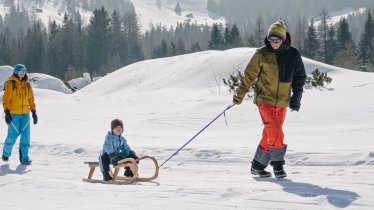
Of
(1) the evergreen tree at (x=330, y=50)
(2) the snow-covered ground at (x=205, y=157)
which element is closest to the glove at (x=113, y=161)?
(2) the snow-covered ground at (x=205, y=157)

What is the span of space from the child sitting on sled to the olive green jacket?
2.21 meters

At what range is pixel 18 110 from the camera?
8703 millimetres

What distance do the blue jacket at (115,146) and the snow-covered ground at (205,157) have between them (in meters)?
0.62

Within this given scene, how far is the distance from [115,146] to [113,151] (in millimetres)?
94

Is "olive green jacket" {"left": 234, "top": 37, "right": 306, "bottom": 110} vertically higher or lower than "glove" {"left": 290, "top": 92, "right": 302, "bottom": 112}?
higher

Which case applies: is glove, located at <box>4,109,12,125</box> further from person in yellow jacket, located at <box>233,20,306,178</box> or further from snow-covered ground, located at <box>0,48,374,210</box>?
person in yellow jacket, located at <box>233,20,306,178</box>

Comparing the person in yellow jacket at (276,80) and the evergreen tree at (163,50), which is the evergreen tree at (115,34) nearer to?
the evergreen tree at (163,50)

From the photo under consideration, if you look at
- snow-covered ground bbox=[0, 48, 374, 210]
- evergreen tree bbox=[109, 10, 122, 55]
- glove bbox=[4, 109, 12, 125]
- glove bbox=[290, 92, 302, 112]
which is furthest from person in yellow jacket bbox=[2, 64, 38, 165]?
evergreen tree bbox=[109, 10, 122, 55]

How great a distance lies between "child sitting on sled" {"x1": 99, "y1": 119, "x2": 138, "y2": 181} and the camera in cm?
698

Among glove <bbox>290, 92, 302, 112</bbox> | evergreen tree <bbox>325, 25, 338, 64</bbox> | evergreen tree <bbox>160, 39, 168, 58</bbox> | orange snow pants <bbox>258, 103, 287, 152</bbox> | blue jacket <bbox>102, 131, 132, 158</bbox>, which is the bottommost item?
blue jacket <bbox>102, 131, 132, 158</bbox>

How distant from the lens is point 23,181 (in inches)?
247

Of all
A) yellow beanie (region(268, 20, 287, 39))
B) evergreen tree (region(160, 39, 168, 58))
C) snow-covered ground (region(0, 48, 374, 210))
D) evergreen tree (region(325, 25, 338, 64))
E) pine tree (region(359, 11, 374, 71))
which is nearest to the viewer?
snow-covered ground (region(0, 48, 374, 210))

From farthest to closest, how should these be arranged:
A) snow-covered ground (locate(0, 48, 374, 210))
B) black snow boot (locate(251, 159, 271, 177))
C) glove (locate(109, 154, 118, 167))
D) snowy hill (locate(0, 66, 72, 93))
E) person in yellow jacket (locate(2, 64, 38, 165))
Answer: snowy hill (locate(0, 66, 72, 93)) < person in yellow jacket (locate(2, 64, 38, 165)) < glove (locate(109, 154, 118, 167)) < black snow boot (locate(251, 159, 271, 177)) < snow-covered ground (locate(0, 48, 374, 210))

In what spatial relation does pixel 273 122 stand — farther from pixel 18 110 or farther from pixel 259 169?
pixel 18 110
